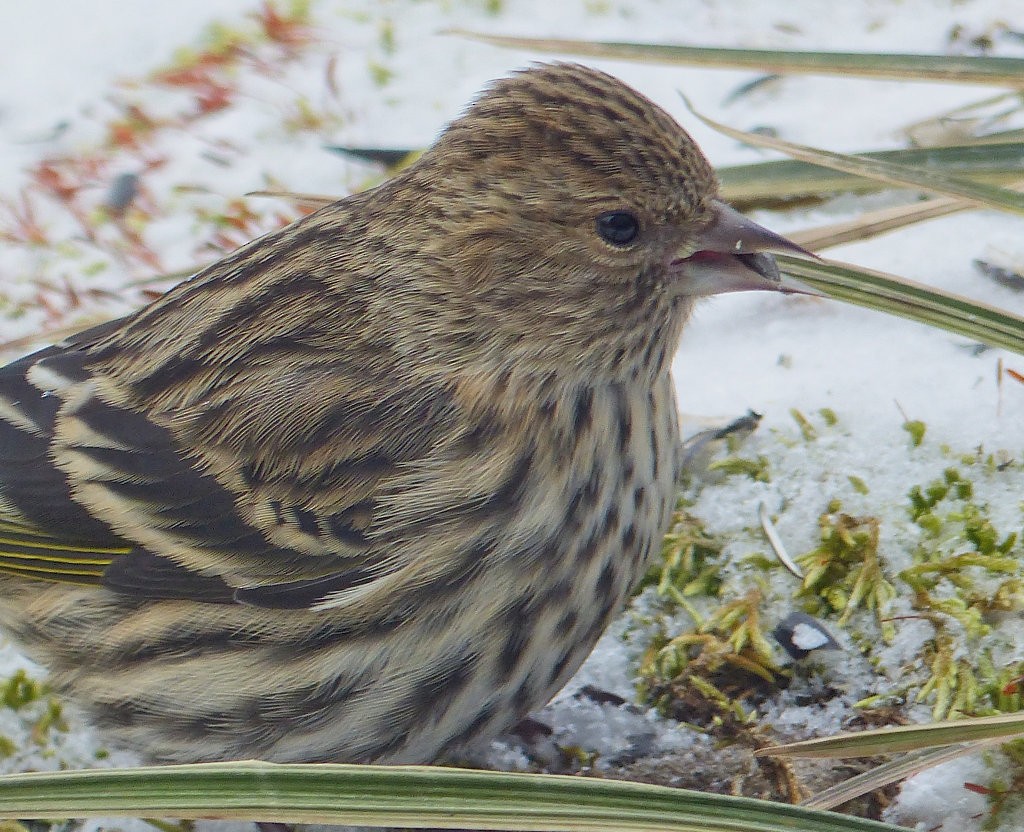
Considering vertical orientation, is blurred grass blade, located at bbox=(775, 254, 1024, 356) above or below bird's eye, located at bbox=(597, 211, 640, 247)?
above

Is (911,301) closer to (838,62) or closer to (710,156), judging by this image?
(838,62)

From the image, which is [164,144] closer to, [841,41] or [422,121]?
[422,121]

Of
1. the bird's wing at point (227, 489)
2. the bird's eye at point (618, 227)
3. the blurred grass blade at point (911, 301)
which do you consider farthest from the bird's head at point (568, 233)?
the blurred grass blade at point (911, 301)

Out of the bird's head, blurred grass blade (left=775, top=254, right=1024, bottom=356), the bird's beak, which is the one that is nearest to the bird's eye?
the bird's head

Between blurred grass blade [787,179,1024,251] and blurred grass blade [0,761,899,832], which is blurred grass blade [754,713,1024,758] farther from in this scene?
blurred grass blade [787,179,1024,251]

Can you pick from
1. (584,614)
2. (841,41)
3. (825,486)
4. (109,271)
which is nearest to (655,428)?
(584,614)

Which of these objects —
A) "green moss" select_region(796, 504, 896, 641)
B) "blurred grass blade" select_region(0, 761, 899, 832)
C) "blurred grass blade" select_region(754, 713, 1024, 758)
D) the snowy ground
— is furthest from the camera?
the snowy ground

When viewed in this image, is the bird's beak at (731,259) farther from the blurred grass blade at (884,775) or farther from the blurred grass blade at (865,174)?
the blurred grass blade at (884,775)
